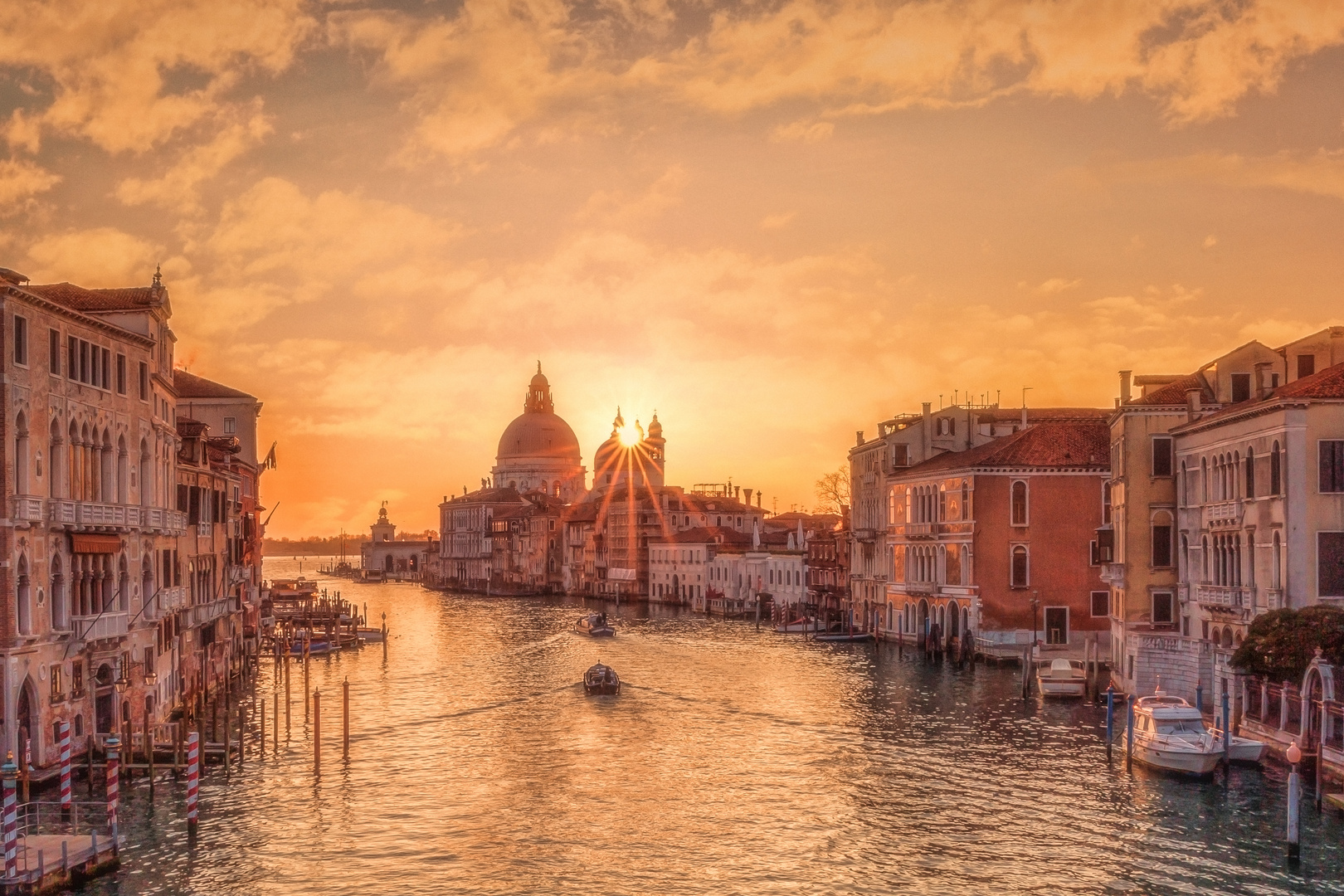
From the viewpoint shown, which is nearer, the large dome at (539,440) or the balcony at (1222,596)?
the balcony at (1222,596)

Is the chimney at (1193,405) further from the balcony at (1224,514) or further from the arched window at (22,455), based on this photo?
the arched window at (22,455)

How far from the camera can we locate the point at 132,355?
2844 cm

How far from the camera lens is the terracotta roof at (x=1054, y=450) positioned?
1896 inches

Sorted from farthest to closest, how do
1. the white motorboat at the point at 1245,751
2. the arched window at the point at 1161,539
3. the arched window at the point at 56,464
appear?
the arched window at the point at 1161,539
the white motorboat at the point at 1245,751
the arched window at the point at 56,464

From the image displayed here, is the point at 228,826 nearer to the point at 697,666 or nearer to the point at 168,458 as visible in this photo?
the point at 168,458

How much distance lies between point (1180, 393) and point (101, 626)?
2491 cm

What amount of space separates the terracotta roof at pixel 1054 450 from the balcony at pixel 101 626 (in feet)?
96.4

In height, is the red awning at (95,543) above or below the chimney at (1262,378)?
below

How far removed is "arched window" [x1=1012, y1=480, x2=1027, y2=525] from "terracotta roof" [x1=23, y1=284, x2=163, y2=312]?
Result: 28.7 m

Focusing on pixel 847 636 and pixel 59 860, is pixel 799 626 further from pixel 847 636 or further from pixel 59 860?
pixel 59 860

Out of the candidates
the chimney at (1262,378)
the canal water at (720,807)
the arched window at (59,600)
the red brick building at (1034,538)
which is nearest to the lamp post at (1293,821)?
the canal water at (720,807)

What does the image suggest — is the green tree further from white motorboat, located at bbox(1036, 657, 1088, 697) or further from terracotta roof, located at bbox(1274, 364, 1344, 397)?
white motorboat, located at bbox(1036, 657, 1088, 697)

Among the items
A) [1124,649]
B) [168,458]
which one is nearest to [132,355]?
[168,458]

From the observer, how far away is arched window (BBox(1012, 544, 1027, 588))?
1909 inches
